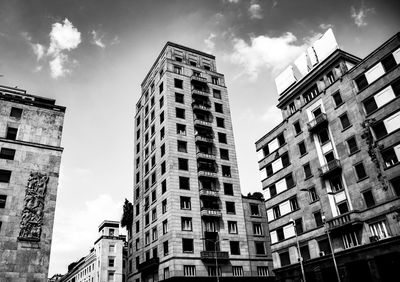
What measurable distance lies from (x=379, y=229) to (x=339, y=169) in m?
8.22

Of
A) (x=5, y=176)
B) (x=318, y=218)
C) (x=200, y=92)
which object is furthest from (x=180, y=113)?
(x=5, y=176)

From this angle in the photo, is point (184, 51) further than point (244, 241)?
Yes

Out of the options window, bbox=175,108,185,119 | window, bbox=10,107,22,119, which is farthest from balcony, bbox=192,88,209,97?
window, bbox=10,107,22,119

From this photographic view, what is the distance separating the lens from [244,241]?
5569 centimetres

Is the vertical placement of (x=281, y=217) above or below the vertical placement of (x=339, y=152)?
below

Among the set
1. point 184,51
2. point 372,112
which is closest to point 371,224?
point 372,112

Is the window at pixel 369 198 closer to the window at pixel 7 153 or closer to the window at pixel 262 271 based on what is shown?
the window at pixel 262 271

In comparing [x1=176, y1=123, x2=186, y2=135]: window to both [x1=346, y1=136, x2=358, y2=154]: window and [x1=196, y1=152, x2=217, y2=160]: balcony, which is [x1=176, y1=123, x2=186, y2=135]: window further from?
[x1=346, y1=136, x2=358, y2=154]: window

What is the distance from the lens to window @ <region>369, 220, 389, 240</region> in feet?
115

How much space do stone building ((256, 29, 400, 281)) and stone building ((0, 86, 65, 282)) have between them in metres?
26.2

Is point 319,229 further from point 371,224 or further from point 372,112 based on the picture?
point 372,112

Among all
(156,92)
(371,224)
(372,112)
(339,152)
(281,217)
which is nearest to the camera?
(371,224)

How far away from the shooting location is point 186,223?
52.9 meters

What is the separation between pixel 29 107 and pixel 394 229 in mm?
40447
